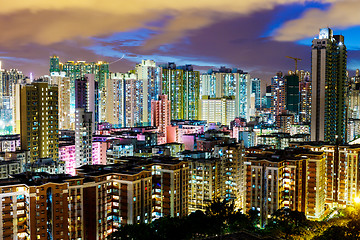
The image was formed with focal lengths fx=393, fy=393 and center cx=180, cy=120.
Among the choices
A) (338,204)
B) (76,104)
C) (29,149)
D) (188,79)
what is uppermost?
(188,79)

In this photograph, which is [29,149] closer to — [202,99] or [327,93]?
[327,93]

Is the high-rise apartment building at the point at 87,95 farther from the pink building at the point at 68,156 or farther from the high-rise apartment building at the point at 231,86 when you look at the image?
the high-rise apartment building at the point at 231,86

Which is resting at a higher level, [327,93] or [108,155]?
[327,93]

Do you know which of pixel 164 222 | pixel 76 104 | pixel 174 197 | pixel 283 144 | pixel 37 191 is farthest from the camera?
pixel 76 104

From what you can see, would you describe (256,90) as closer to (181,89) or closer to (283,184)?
(181,89)

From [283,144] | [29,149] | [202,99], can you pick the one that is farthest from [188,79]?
[29,149]

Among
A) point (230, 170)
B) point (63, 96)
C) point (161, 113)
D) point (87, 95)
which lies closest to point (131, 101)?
point (87, 95)

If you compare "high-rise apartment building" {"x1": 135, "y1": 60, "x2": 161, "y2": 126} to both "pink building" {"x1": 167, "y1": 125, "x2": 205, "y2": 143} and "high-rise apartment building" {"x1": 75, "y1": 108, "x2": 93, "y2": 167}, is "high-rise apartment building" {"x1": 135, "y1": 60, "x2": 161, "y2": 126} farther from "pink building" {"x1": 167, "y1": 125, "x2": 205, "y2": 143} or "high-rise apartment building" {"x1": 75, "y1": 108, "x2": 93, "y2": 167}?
"high-rise apartment building" {"x1": 75, "y1": 108, "x2": 93, "y2": 167}
